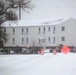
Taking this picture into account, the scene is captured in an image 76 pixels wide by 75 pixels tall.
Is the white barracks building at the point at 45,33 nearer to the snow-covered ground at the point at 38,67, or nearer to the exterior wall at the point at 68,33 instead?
the exterior wall at the point at 68,33

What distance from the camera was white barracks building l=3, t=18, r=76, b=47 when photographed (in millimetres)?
50625

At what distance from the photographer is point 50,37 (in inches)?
2064

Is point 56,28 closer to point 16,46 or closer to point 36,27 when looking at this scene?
point 36,27

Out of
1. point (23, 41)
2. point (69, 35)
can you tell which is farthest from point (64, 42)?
point (23, 41)

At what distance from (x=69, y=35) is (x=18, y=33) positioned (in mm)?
8201

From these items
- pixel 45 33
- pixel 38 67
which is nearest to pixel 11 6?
pixel 38 67

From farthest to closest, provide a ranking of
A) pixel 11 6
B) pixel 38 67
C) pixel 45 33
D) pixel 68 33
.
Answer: pixel 45 33
pixel 68 33
pixel 11 6
pixel 38 67

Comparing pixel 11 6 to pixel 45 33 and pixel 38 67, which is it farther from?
pixel 45 33

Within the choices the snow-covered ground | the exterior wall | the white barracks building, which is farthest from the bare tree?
the exterior wall

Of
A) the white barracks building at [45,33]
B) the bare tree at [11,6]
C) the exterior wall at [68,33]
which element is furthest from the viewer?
the white barracks building at [45,33]

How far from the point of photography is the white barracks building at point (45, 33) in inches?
1993

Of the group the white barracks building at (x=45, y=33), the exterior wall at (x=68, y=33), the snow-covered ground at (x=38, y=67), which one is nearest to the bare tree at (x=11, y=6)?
the snow-covered ground at (x=38, y=67)

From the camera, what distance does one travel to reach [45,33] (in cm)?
5231

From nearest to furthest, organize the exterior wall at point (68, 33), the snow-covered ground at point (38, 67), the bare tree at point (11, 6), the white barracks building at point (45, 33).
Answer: the snow-covered ground at point (38, 67) → the bare tree at point (11, 6) → the exterior wall at point (68, 33) → the white barracks building at point (45, 33)
